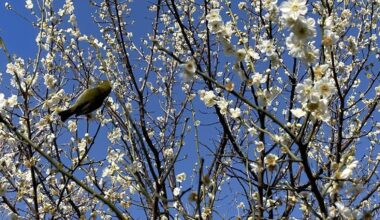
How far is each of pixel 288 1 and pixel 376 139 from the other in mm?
5055

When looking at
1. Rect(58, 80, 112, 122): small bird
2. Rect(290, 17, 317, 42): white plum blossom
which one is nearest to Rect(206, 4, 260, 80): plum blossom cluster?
Rect(290, 17, 317, 42): white plum blossom

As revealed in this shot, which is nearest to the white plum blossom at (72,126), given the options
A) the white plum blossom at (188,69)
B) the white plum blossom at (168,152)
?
the white plum blossom at (168,152)

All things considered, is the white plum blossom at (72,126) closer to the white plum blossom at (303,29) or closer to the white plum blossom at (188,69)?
the white plum blossom at (188,69)

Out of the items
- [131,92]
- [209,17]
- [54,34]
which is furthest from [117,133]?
[209,17]

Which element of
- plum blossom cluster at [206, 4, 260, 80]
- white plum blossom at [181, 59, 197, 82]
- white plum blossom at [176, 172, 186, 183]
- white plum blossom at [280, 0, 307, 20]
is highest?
white plum blossom at [176, 172, 186, 183]

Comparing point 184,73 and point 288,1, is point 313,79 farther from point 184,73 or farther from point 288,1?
point 184,73

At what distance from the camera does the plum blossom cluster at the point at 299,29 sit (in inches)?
79.4

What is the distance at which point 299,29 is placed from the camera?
2.03 meters

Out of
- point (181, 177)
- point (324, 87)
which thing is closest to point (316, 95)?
point (324, 87)

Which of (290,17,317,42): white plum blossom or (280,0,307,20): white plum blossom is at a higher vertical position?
(280,0,307,20): white plum blossom

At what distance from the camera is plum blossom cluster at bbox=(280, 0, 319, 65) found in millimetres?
2018

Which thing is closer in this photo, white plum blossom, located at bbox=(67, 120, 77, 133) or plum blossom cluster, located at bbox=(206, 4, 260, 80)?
plum blossom cluster, located at bbox=(206, 4, 260, 80)

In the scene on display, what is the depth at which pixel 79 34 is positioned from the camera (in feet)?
20.3

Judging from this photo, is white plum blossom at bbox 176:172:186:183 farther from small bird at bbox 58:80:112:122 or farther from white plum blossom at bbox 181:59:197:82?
A: small bird at bbox 58:80:112:122
